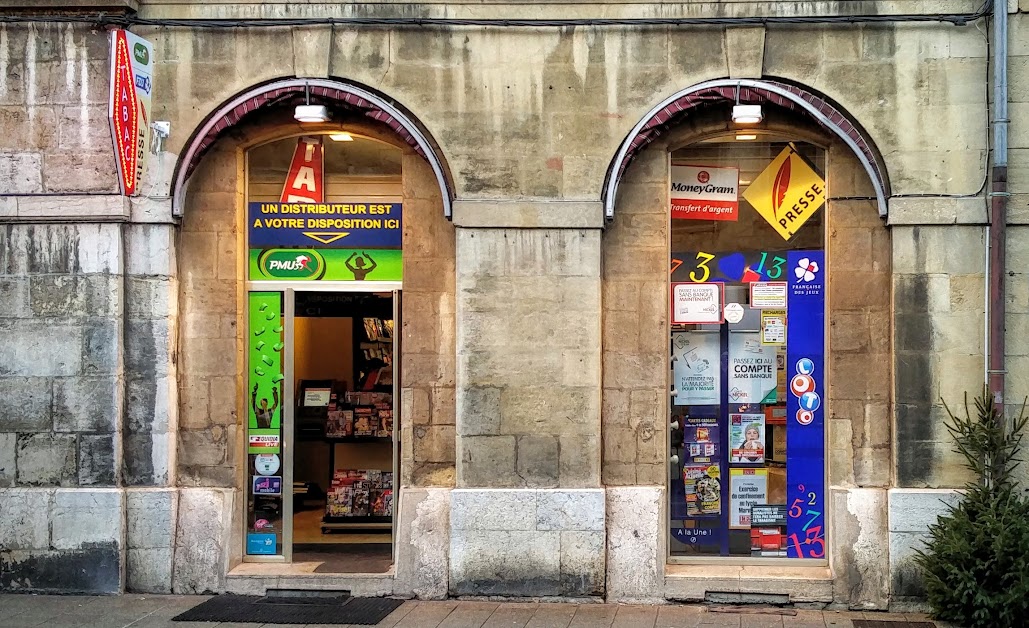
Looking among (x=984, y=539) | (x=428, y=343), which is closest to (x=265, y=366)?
(x=428, y=343)

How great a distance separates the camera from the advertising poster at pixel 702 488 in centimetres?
950

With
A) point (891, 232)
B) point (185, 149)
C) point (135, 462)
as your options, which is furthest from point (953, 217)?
point (135, 462)

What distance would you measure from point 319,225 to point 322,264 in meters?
0.37

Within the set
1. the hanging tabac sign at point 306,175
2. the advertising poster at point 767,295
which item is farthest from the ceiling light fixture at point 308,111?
the advertising poster at point 767,295

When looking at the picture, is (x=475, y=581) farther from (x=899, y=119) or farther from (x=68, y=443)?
(x=899, y=119)

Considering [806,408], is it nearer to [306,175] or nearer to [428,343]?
[428,343]

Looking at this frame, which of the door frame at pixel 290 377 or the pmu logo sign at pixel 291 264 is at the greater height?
the pmu logo sign at pixel 291 264

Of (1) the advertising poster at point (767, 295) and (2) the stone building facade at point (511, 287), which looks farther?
(1) the advertising poster at point (767, 295)

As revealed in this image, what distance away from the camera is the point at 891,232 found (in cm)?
892

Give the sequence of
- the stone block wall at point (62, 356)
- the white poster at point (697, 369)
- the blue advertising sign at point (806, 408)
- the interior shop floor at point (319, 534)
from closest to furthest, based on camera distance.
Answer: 1. the stone block wall at point (62, 356)
2. the blue advertising sign at point (806, 408)
3. the white poster at point (697, 369)
4. the interior shop floor at point (319, 534)

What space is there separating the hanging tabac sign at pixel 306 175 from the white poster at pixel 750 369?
4111 mm

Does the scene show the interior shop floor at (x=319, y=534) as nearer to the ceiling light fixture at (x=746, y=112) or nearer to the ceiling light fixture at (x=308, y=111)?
the ceiling light fixture at (x=308, y=111)

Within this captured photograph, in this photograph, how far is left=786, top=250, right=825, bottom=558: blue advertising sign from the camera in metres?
9.32

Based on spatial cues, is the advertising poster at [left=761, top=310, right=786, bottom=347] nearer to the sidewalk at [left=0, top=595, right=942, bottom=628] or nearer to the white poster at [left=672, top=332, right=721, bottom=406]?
the white poster at [left=672, top=332, right=721, bottom=406]
